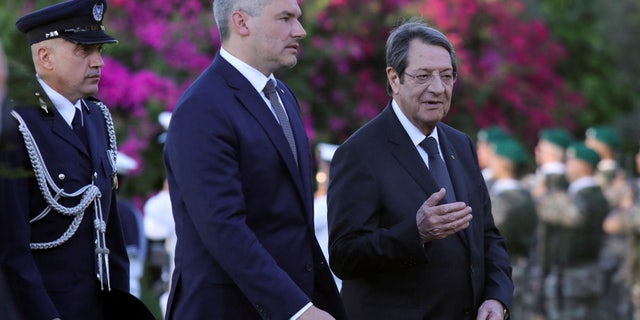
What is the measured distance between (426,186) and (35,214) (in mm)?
1561

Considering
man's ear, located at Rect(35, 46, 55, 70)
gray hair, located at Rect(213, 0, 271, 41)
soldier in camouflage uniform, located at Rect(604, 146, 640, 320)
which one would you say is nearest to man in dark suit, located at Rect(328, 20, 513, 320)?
gray hair, located at Rect(213, 0, 271, 41)

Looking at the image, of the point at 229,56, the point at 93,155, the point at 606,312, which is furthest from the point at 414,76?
the point at 606,312

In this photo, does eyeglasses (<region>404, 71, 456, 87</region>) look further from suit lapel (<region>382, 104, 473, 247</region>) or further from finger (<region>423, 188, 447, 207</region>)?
finger (<region>423, 188, 447, 207</region>)

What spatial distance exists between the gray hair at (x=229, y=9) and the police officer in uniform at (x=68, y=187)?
49 centimetres

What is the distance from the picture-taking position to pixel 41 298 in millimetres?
4578

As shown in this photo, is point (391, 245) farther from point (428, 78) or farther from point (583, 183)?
point (583, 183)

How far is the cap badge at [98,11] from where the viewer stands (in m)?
5.18

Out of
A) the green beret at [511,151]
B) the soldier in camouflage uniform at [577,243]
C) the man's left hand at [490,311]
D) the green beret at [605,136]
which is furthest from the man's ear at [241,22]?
the green beret at [605,136]

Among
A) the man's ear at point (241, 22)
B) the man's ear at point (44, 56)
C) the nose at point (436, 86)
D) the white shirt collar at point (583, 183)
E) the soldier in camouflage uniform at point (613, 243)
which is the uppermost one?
the man's ear at point (241, 22)

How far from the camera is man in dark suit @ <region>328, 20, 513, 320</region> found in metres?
5.30

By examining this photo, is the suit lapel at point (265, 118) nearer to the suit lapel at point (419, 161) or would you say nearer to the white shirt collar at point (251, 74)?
the white shirt collar at point (251, 74)

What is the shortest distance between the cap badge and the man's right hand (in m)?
1.49

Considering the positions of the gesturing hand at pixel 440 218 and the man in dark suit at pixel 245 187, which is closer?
the man in dark suit at pixel 245 187

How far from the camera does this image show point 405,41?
5590 mm
